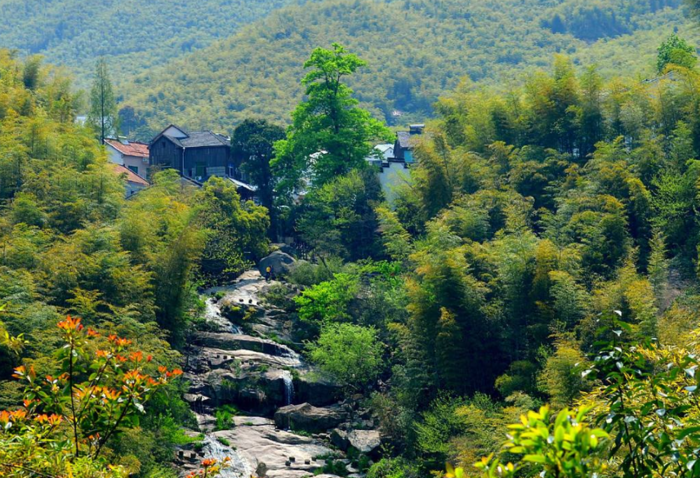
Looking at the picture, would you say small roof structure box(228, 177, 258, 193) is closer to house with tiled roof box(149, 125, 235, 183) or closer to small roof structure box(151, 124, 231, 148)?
house with tiled roof box(149, 125, 235, 183)

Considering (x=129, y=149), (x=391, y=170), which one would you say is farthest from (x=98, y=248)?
(x=129, y=149)

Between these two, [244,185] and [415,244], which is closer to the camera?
[415,244]

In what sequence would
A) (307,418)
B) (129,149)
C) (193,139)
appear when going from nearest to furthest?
1. (307,418)
2. (193,139)
3. (129,149)

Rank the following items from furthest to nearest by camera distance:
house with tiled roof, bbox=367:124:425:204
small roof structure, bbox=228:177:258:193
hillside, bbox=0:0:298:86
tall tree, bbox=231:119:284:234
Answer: hillside, bbox=0:0:298:86 → small roof structure, bbox=228:177:258:193 → tall tree, bbox=231:119:284:234 → house with tiled roof, bbox=367:124:425:204

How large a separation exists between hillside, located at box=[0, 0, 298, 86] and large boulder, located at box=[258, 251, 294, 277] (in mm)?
77672

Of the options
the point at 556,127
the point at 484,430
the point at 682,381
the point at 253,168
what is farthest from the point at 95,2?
the point at 682,381

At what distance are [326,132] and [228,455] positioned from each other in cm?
1799

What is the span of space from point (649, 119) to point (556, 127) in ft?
11.1

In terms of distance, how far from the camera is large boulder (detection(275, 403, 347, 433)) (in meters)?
27.5

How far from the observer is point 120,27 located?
12012cm

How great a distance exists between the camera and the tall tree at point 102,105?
156 feet

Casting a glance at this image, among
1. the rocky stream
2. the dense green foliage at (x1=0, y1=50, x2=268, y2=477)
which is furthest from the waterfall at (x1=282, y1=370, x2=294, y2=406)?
the dense green foliage at (x1=0, y1=50, x2=268, y2=477)

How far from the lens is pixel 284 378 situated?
29.7 metres

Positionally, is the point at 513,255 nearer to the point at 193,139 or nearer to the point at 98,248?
the point at 98,248
